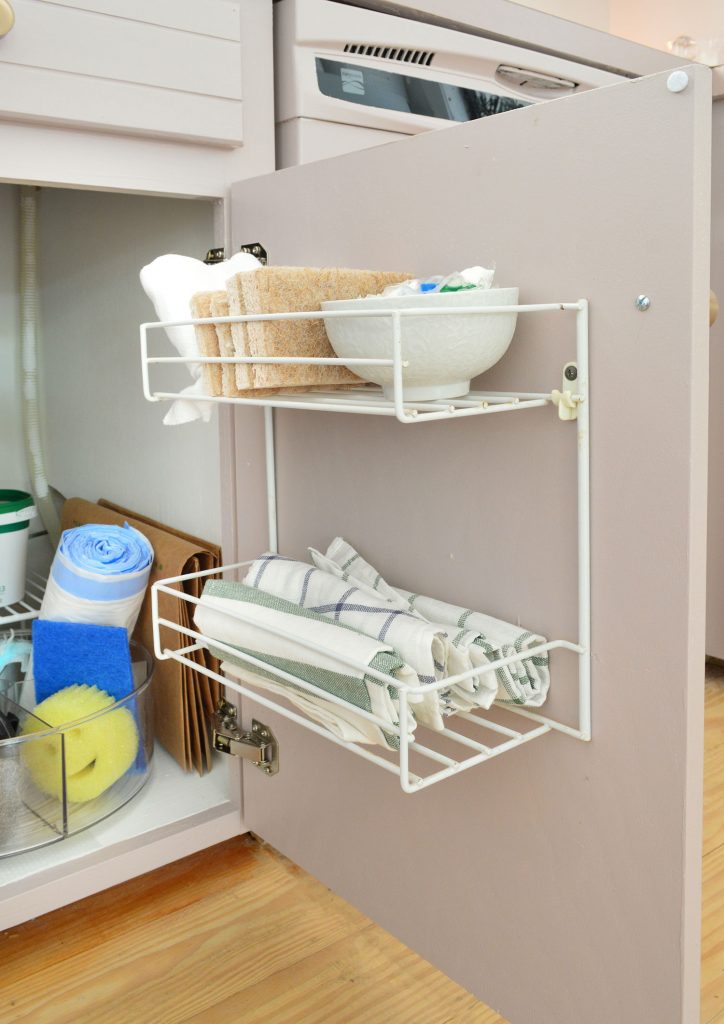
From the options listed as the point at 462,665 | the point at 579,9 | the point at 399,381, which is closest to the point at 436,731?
the point at 462,665

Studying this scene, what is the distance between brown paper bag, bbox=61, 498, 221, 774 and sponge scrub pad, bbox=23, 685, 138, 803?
8cm

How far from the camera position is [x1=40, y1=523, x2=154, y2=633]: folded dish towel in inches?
47.8

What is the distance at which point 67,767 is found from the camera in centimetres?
112

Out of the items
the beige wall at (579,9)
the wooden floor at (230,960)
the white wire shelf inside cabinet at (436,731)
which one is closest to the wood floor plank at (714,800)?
the wooden floor at (230,960)

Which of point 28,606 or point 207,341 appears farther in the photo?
point 28,606

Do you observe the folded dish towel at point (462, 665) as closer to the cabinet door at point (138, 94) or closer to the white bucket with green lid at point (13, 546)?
the cabinet door at point (138, 94)

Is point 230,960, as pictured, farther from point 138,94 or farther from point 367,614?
point 138,94

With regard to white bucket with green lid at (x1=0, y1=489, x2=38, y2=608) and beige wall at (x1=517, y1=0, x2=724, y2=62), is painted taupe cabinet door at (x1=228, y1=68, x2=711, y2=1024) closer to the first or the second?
white bucket with green lid at (x1=0, y1=489, x2=38, y2=608)

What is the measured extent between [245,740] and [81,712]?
0.22m

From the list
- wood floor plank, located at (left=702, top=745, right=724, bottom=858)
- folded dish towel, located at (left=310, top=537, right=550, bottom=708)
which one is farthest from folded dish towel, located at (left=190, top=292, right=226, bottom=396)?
wood floor plank, located at (left=702, top=745, right=724, bottom=858)

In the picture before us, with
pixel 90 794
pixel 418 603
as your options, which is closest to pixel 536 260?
pixel 418 603

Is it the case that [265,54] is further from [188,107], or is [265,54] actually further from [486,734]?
[486,734]

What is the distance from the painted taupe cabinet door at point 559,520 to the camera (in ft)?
2.02

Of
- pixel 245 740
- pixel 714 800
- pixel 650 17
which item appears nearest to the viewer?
pixel 245 740
